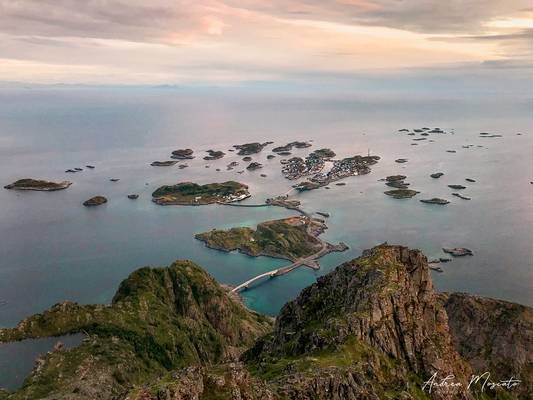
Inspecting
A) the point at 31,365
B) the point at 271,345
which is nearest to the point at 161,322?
the point at 31,365

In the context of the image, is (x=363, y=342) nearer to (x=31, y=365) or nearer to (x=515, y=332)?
(x=515, y=332)

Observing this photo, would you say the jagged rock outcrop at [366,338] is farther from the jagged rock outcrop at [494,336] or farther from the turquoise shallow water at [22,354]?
the turquoise shallow water at [22,354]

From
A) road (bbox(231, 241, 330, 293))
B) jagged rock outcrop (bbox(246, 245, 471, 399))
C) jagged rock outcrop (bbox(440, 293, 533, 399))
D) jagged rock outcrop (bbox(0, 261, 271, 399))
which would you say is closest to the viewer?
jagged rock outcrop (bbox(246, 245, 471, 399))

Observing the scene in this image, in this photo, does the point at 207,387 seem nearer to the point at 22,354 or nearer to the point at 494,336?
the point at 494,336

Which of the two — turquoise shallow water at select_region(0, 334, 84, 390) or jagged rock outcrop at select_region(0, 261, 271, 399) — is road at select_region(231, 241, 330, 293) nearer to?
jagged rock outcrop at select_region(0, 261, 271, 399)

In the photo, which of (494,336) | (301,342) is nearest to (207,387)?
(301,342)

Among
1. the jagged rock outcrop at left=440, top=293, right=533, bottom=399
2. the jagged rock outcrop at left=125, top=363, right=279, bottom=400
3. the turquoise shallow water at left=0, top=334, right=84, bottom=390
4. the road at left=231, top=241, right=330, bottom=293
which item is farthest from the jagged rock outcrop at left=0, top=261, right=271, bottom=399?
the jagged rock outcrop at left=440, top=293, right=533, bottom=399
